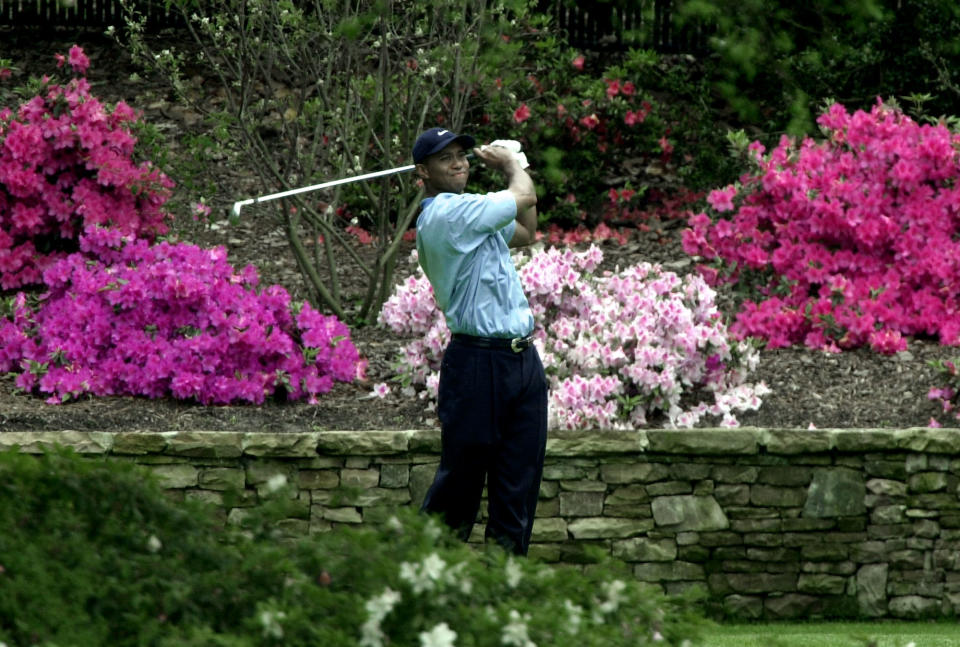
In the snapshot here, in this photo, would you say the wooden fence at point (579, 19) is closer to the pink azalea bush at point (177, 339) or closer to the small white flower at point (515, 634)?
the pink azalea bush at point (177, 339)

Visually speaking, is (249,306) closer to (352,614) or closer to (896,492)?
(896,492)

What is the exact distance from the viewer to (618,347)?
5.72m

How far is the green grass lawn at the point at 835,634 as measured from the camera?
474cm

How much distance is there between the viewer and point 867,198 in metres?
6.88

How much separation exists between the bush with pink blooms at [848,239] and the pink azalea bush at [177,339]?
6.72ft

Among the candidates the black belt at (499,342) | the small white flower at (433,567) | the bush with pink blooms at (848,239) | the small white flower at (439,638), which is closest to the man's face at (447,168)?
the black belt at (499,342)

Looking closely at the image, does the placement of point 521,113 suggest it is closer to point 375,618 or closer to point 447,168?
point 447,168

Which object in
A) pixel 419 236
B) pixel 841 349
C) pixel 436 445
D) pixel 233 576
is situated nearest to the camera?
pixel 233 576

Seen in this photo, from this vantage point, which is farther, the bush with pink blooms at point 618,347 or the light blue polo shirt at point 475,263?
the bush with pink blooms at point 618,347

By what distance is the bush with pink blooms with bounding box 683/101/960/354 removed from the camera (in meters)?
6.76

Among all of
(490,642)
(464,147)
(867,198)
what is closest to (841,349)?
(867,198)

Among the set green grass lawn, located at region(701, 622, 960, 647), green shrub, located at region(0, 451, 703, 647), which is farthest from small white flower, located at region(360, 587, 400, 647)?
green grass lawn, located at region(701, 622, 960, 647)

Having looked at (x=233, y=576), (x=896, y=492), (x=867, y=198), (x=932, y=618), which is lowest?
(x=932, y=618)

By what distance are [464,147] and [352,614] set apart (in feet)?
7.60
